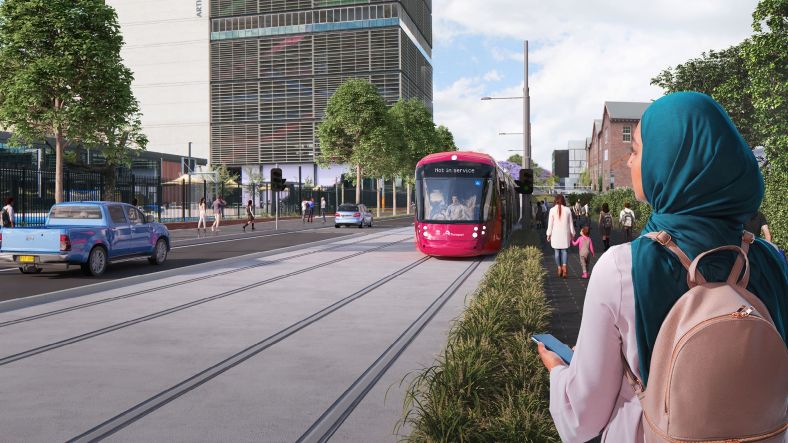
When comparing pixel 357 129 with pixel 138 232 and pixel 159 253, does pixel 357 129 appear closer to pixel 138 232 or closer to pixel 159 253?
pixel 159 253

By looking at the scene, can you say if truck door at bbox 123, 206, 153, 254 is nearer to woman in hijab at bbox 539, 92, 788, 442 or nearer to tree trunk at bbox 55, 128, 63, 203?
tree trunk at bbox 55, 128, 63, 203

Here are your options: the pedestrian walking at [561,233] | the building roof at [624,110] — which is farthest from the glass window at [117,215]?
the building roof at [624,110]

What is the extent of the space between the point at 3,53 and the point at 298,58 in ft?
197

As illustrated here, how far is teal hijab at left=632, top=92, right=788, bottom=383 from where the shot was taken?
1689 millimetres

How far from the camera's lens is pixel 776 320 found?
1774 millimetres

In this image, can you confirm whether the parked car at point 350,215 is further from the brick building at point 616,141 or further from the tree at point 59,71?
the brick building at point 616,141

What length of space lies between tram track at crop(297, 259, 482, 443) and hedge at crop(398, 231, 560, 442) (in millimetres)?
483

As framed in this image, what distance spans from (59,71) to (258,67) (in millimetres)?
61329

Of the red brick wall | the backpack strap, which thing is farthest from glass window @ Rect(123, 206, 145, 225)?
the red brick wall

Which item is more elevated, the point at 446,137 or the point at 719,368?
the point at 446,137

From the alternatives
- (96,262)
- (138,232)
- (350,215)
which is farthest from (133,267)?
(350,215)

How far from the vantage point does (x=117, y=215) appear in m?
18.0

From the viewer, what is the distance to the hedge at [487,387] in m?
4.52

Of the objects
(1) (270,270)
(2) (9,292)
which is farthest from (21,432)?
(1) (270,270)
